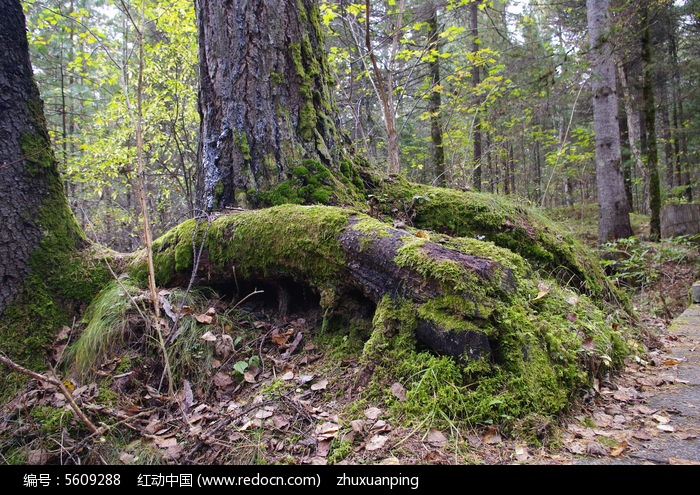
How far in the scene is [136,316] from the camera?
10.2ft

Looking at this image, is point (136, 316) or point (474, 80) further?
point (474, 80)

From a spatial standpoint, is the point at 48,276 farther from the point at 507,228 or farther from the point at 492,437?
the point at 507,228

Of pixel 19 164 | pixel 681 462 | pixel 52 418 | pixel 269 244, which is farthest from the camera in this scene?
pixel 19 164

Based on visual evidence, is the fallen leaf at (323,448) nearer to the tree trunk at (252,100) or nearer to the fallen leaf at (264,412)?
the fallen leaf at (264,412)

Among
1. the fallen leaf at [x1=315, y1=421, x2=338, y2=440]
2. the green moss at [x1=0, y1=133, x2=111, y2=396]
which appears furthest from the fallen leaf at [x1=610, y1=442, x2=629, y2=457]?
the green moss at [x1=0, y1=133, x2=111, y2=396]

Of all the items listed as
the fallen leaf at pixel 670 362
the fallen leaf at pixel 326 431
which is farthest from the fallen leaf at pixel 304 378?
the fallen leaf at pixel 670 362

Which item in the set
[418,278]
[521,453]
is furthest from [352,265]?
[521,453]

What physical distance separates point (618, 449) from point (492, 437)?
1.92ft

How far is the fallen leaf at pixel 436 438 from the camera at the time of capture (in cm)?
189

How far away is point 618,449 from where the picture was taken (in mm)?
1876

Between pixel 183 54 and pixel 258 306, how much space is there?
7.39 metres
